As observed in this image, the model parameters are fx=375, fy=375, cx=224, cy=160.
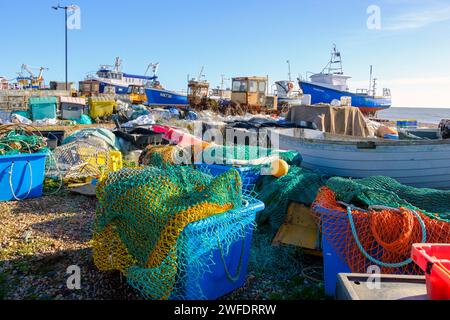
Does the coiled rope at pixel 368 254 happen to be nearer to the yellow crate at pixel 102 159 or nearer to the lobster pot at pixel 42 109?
the yellow crate at pixel 102 159

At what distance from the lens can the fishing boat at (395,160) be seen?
18.5ft

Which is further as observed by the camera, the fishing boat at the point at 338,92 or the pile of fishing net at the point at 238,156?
the fishing boat at the point at 338,92

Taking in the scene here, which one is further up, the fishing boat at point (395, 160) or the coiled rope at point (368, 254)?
the fishing boat at point (395, 160)

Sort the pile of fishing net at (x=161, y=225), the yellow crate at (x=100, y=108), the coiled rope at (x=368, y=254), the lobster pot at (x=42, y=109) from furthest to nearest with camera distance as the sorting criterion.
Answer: the yellow crate at (x=100, y=108), the lobster pot at (x=42, y=109), the coiled rope at (x=368, y=254), the pile of fishing net at (x=161, y=225)

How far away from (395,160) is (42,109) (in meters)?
16.9

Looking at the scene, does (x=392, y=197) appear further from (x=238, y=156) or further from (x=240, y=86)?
(x=240, y=86)

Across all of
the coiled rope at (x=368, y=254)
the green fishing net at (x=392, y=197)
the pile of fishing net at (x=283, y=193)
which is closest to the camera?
the coiled rope at (x=368, y=254)

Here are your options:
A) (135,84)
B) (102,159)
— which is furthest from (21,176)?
(135,84)

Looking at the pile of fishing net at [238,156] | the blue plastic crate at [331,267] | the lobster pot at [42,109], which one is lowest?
the blue plastic crate at [331,267]

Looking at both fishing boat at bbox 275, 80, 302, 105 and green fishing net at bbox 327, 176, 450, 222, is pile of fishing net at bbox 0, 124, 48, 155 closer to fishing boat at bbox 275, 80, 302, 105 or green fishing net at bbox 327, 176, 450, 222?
green fishing net at bbox 327, 176, 450, 222

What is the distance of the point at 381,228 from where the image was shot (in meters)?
3.00

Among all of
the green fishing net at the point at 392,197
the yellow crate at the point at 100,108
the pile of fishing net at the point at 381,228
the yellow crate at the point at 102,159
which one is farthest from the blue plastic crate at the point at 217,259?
the yellow crate at the point at 100,108

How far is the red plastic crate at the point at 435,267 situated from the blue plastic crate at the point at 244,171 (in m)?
3.03

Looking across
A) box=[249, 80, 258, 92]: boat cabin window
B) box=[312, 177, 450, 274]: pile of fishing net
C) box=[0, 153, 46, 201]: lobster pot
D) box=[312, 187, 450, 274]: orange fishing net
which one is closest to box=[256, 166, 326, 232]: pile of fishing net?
box=[312, 177, 450, 274]: pile of fishing net
